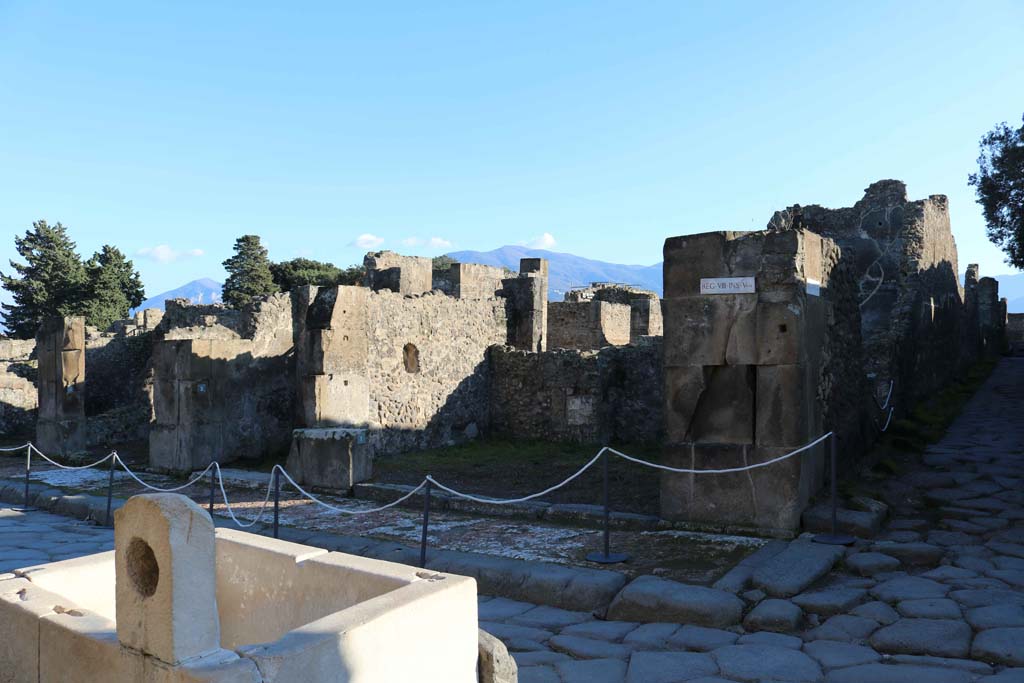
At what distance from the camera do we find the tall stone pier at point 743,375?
21.1 ft

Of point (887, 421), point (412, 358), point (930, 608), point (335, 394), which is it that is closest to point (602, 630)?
Answer: point (930, 608)

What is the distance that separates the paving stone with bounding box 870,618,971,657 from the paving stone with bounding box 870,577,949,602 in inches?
17.1

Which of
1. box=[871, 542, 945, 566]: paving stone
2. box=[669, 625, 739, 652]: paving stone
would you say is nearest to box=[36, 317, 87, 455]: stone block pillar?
box=[669, 625, 739, 652]: paving stone

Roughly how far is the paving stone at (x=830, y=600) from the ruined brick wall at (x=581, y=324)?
49.0 feet

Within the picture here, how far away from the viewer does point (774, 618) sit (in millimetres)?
4633

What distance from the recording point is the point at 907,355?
444 inches

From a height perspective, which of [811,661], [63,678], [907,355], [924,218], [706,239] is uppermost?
[924,218]

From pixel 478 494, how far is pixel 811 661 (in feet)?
17.1

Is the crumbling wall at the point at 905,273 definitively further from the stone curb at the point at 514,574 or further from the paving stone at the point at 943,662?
the paving stone at the point at 943,662

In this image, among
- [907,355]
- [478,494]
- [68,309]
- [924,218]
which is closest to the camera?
[478,494]

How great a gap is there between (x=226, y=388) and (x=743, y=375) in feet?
25.3

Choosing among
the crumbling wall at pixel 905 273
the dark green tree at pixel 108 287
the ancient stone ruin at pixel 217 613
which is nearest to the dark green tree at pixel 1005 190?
the crumbling wall at pixel 905 273

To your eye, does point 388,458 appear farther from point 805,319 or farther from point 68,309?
point 68,309

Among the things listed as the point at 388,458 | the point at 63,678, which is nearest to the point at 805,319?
the point at 63,678
